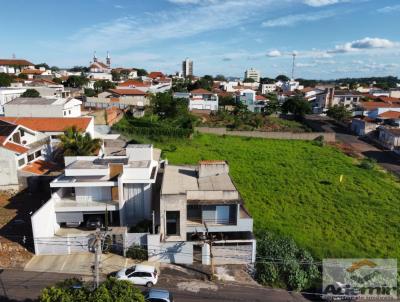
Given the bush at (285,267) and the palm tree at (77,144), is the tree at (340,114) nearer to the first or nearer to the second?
the palm tree at (77,144)

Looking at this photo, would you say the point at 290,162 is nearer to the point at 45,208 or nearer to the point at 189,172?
the point at 189,172

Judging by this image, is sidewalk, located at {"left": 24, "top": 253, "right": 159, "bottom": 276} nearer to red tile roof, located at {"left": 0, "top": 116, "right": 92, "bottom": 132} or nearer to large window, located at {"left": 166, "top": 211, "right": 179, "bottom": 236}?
large window, located at {"left": 166, "top": 211, "right": 179, "bottom": 236}

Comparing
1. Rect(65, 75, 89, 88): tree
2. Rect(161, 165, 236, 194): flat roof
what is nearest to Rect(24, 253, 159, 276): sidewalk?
Rect(161, 165, 236, 194): flat roof

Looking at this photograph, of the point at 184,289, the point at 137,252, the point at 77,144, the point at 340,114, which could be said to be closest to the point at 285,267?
the point at 184,289

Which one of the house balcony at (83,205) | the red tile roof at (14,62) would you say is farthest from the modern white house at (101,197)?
the red tile roof at (14,62)

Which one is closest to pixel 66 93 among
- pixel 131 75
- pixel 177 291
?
pixel 177 291
